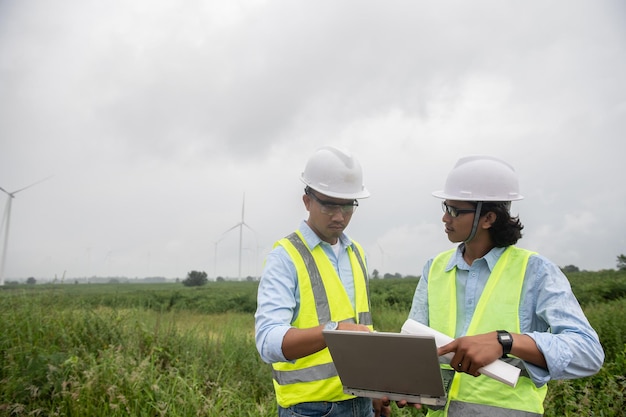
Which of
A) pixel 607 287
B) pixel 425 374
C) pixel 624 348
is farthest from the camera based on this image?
pixel 607 287

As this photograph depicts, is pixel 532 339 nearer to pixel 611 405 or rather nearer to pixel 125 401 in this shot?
pixel 125 401

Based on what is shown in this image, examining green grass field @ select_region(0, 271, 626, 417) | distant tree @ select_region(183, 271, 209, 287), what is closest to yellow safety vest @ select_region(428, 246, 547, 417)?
green grass field @ select_region(0, 271, 626, 417)

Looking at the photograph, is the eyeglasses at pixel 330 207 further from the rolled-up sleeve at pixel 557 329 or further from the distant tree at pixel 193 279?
the distant tree at pixel 193 279

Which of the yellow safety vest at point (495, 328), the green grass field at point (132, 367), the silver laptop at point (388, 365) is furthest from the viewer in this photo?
the green grass field at point (132, 367)

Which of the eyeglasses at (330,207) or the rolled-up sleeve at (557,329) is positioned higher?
the eyeglasses at (330,207)

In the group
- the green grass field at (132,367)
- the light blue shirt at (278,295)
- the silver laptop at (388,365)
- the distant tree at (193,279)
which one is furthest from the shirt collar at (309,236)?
the distant tree at (193,279)

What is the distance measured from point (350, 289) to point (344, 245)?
0.26 meters

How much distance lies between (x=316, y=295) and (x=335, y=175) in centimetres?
67

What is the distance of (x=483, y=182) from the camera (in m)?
2.47

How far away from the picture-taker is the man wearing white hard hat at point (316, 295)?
218cm

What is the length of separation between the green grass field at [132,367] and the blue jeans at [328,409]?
92.8 inches

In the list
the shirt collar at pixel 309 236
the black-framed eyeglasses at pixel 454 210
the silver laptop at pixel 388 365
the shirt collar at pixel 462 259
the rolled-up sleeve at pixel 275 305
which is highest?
the black-framed eyeglasses at pixel 454 210

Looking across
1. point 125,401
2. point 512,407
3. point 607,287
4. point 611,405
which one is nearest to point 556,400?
point 611,405

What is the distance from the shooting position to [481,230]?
2.50 m
